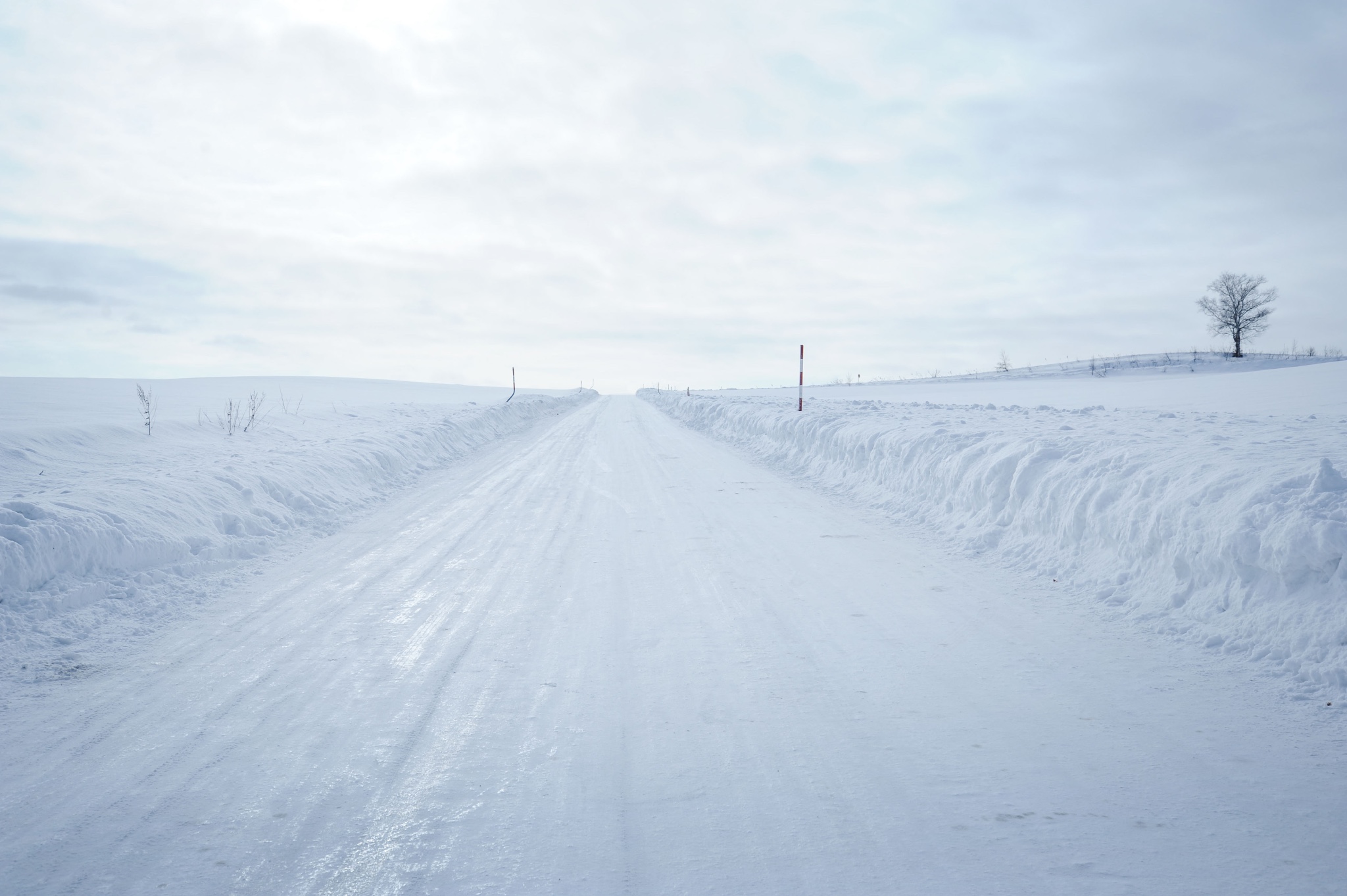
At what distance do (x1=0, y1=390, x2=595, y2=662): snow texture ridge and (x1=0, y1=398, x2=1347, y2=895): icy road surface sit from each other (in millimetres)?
1048

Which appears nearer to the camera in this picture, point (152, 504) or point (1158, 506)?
point (1158, 506)

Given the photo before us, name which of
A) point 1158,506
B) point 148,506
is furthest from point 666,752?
point 148,506

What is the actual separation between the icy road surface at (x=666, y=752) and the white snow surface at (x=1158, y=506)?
54 cm

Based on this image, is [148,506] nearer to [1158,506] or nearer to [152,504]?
[152,504]

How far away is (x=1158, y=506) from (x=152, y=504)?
9834 millimetres

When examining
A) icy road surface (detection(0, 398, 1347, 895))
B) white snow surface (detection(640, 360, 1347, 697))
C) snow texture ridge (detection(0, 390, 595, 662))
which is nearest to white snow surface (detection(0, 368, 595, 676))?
snow texture ridge (detection(0, 390, 595, 662))

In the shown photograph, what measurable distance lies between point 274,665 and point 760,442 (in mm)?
16058

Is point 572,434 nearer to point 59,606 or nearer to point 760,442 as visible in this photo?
A: point 760,442

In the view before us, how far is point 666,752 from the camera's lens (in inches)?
136

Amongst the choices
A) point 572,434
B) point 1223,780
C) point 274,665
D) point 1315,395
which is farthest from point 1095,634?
point 1315,395

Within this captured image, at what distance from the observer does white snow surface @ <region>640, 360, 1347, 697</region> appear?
469 centimetres

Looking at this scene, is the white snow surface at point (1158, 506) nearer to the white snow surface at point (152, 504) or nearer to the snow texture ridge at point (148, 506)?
the white snow surface at point (152, 504)

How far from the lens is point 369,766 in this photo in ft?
10.9

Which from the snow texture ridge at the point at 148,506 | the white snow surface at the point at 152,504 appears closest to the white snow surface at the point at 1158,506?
the white snow surface at the point at 152,504
